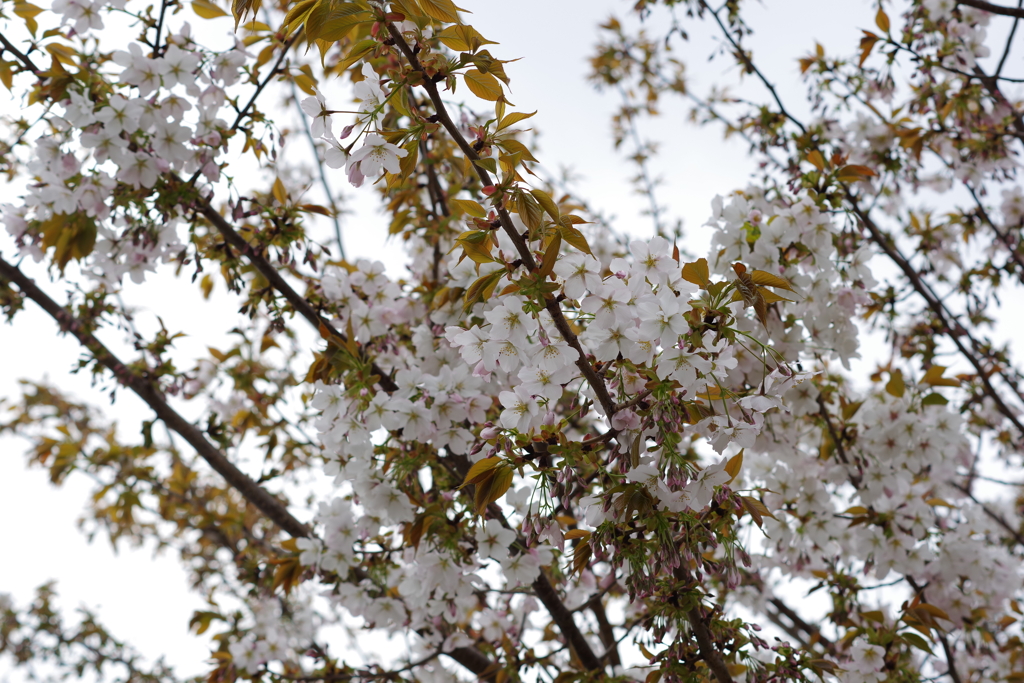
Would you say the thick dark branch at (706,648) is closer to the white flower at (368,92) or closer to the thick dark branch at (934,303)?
the white flower at (368,92)

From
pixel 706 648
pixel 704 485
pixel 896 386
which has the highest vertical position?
pixel 896 386

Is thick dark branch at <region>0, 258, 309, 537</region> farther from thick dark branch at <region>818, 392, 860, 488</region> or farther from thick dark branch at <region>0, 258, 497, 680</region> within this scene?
thick dark branch at <region>818, 392, 860, 488</region>

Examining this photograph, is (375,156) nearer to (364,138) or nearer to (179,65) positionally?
(364,138)

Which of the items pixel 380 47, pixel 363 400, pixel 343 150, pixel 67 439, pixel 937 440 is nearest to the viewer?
pixel 380 47

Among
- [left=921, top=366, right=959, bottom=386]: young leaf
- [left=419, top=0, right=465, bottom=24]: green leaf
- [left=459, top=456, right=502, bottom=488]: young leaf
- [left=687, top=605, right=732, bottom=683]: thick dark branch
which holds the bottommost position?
[left=687, top=605, right=732, bottom=683]: thick dark branch

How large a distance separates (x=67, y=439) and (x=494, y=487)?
2.84 meters

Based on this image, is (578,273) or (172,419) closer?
(578,273)

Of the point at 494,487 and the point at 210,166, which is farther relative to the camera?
the point at 210,166

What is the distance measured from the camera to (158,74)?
192 cm

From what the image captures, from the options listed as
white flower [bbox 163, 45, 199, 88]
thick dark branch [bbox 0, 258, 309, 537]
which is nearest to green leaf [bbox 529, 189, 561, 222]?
white flower [bbox 163, 45, 199, 88]

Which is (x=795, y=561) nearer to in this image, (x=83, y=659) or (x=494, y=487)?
(x=494, y=487)

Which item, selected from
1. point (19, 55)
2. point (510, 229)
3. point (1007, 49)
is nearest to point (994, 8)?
point (1007, 49)

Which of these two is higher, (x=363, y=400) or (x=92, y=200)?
(x=92, y=200)

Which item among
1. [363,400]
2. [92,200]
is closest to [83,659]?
[92,200]
